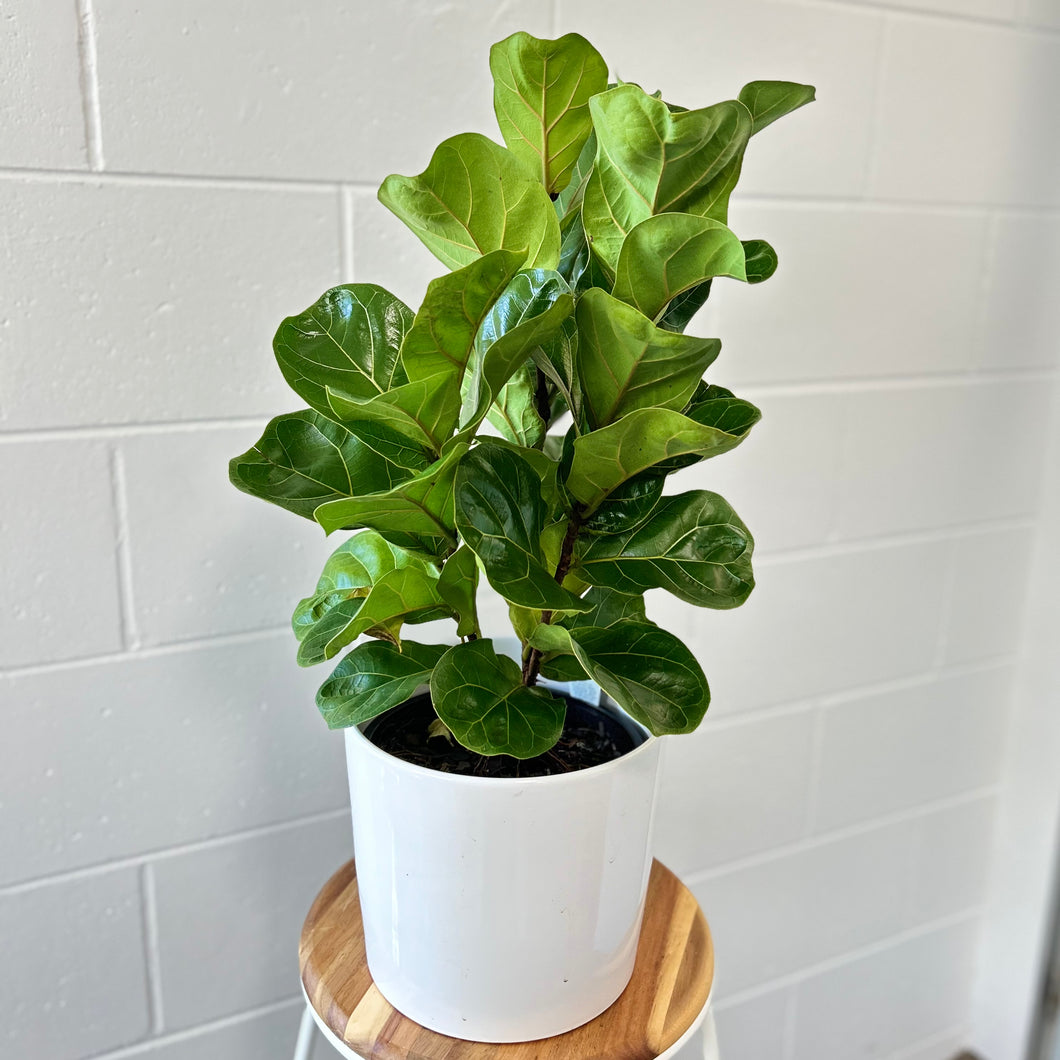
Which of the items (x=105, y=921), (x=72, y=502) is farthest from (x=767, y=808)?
(x=72, y=502)

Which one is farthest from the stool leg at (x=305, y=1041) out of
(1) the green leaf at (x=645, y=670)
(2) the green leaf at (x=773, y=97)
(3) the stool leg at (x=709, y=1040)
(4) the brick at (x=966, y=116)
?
(4) the brick at (x=966, y=116)

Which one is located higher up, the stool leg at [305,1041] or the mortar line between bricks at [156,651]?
the mortar line between bricks at [156,651]

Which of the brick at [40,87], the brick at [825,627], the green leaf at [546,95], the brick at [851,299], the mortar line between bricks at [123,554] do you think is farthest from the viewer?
the brick at [825,627]

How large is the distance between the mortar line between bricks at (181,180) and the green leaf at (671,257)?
44cm

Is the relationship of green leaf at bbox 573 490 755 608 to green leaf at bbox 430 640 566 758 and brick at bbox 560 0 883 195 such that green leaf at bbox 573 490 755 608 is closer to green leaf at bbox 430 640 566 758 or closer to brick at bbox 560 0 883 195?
green leaf at bbox 430 640 566 758

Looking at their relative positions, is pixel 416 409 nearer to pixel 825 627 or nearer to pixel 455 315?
pixel 455 315

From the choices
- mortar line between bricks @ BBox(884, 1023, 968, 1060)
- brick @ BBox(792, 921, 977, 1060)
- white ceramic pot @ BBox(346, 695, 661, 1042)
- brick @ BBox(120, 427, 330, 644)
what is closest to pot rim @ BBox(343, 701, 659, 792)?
white ceramic pot @ BBox(346, 695, 661, 1042)

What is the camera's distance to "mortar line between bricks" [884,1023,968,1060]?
61.7 inches

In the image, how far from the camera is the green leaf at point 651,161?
53 cm

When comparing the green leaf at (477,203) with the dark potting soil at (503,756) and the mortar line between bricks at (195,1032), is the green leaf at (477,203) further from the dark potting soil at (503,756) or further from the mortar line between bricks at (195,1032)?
the mortar line between bricks at (195,1032)

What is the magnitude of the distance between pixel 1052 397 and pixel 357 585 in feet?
3.71

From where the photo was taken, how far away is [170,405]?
2.86 feet

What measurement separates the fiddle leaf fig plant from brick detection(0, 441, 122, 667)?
0.30 m

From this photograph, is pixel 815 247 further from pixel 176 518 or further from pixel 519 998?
pixel 519 998
